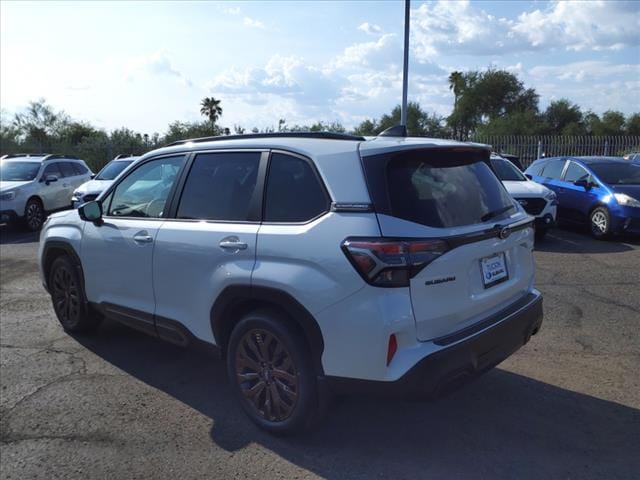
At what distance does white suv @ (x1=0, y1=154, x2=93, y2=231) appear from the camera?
42.7 feet

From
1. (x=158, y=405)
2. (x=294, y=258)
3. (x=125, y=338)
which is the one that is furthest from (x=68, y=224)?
(x=294, y=258)

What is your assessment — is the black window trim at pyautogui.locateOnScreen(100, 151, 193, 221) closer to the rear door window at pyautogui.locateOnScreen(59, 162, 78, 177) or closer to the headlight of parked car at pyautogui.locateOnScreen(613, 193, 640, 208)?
the headlight of parked car at pyautogui.locateOnScreen(613, 193, 640, 208)

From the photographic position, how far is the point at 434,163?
3.38m

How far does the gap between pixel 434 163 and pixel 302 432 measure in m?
1.87

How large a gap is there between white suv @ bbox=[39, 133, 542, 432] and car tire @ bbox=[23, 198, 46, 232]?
34.7 ft

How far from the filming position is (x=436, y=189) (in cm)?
327

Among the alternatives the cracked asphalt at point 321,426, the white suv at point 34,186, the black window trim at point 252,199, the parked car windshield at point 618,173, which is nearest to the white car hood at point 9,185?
the white suv at point 34,186

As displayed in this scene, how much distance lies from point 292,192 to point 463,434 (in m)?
1.91

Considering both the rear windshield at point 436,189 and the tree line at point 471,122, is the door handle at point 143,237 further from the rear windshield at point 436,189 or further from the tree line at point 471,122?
the tree line at point 471,122

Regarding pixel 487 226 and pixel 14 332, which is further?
pixel 14 332

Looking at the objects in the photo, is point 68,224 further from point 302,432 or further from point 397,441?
point 397,441

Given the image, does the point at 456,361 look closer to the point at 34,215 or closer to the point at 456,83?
the point at 34,215

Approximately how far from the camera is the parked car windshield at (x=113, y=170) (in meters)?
13.5

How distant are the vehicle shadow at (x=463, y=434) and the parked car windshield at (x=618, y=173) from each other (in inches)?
314
